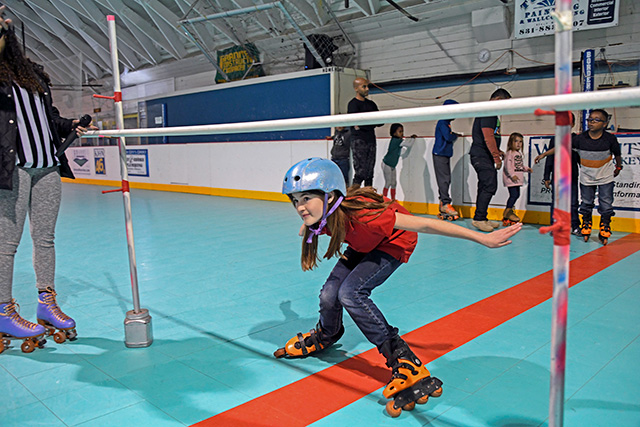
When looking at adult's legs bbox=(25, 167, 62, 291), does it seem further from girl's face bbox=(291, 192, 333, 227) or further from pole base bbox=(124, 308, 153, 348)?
girl's face bbox=(291, 192, 333, 227)

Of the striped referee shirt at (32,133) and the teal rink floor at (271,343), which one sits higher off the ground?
the striped referee shirt at (32,133)

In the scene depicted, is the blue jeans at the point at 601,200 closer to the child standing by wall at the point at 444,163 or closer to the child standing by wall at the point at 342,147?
the child standing by wall at the point at 444,163

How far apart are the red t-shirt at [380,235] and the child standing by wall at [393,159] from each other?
5.46m

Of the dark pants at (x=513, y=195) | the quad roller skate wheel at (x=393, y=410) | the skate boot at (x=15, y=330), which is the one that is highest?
the dark pants at (x=513, y=195)

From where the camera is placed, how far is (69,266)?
4.77 meters

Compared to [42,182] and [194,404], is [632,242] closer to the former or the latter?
[194,404]

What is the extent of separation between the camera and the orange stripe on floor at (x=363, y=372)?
6.52 ft

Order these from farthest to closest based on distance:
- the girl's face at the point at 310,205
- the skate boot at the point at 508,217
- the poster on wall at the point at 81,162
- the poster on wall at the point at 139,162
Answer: the poster on wall at the point at 81,162 → the poster on wall at the point at 139,162 → the skate boot at the point at 508,217 → the girl's face at the point at 310,205

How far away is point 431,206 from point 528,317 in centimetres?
482

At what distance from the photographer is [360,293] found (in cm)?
225

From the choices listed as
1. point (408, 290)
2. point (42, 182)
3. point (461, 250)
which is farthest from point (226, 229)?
point (42, 182)

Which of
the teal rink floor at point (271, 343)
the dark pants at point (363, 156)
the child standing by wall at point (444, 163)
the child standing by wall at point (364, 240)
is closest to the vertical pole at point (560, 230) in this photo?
the child standing by wall at point (364, 240)

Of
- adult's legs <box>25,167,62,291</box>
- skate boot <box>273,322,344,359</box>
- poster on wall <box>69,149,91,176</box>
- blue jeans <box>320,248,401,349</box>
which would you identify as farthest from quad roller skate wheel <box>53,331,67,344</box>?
poster on wall <box>69,149,91,176</box>

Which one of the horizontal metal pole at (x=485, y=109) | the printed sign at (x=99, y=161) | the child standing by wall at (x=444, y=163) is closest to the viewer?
the horizontal metal pole at (x=485, y=109)
